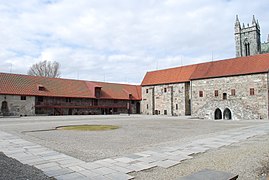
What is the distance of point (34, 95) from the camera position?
3391cm

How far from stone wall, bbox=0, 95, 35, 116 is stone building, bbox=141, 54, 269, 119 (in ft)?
70.4

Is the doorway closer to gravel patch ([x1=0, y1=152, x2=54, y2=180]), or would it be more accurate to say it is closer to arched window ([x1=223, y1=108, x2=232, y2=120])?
arched window ([x1=223, y1=108, x2=232, y2=120])

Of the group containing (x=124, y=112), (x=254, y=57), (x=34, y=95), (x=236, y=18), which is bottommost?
(x=124, y=112)

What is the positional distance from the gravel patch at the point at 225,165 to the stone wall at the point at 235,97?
22.4 metres

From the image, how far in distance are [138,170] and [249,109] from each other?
26459mm

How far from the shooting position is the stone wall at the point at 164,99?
38.9 metres

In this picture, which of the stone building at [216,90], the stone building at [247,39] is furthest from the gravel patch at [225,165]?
the stone building at [247,39]

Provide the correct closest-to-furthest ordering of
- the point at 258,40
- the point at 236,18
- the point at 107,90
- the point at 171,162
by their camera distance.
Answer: the point at 171,162 < the point at 107,90 < the point at 258,40 < the point at 236,18

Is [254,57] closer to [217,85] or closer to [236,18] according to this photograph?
[217,85]

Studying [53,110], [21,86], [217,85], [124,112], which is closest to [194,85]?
[217,85]

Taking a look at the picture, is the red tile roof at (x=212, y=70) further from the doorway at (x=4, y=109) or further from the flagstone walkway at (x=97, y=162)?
the flagstone walkway at (x=97, y=162)

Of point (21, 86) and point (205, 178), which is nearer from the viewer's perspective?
point (205, 178)

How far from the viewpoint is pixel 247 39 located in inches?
2073

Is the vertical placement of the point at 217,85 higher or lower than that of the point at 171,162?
higher
